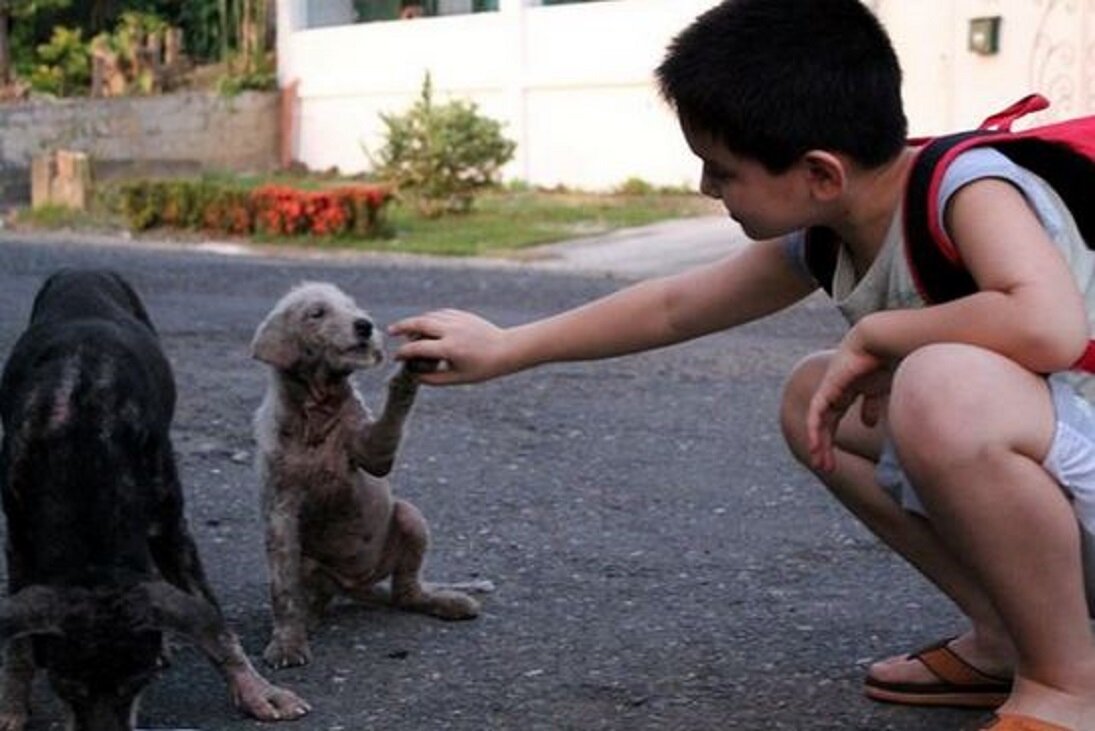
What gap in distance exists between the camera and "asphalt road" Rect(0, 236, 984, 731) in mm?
4020

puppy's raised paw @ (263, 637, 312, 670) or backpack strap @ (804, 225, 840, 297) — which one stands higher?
backpack strap @ (804, 225, 840, 297)

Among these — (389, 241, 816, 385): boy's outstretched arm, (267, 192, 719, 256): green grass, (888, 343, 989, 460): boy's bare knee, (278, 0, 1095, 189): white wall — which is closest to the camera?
(888, 343, 989, 460): boy's bare knee

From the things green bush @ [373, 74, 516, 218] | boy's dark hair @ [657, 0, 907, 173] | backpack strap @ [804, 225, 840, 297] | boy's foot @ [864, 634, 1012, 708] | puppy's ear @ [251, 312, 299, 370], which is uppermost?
boy's dark hair @ [657, 0, 907, 173]

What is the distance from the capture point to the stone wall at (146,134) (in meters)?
25.4

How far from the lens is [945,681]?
3945 millimetres

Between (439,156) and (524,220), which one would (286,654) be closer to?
(524,220)

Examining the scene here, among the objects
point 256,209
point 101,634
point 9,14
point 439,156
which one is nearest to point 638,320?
point 101,634

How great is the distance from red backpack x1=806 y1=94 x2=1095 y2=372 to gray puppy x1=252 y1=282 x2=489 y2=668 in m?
1.34

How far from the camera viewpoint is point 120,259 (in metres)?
15.9

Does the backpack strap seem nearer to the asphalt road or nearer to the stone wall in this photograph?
the asphalt road

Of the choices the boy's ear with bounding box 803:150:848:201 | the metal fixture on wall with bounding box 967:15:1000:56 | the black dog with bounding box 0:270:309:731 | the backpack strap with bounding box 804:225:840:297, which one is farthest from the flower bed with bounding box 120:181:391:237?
the boy's ear with bounding box 803:150:848:201

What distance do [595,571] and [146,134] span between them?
23059 millimetres

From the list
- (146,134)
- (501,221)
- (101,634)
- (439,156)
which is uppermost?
(101,634)

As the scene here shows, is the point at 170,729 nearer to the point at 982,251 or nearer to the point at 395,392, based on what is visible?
the point at 395,392
